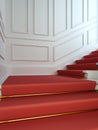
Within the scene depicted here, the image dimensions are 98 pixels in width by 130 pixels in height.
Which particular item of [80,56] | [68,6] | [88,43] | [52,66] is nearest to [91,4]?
[68,6]

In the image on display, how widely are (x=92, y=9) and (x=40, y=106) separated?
3688 millimetres

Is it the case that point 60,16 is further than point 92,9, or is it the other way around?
point 92,9

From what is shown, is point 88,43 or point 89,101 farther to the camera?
point 88,43

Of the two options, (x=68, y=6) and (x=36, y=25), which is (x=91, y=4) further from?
(x=36, y=25)

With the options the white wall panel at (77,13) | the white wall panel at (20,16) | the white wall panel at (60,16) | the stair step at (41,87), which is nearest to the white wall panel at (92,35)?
the white wall panel at (77,13)

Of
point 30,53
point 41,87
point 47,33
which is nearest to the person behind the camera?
point 41,87

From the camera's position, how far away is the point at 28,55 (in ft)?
11.4

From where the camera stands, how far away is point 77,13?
3.98 m

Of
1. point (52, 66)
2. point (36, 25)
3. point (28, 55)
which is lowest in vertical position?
point (52, 66)

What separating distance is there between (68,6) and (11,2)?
1.52 meters

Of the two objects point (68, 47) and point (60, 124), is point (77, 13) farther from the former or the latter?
point (60, 124)

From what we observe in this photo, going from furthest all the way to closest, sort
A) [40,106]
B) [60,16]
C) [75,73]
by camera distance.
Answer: [60,16] → [75,73] → [40,106]

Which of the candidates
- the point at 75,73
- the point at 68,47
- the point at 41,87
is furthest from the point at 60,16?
the point at 41,87

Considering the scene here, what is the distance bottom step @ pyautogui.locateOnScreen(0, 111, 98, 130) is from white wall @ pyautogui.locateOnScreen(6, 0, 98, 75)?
2030 millimetres
